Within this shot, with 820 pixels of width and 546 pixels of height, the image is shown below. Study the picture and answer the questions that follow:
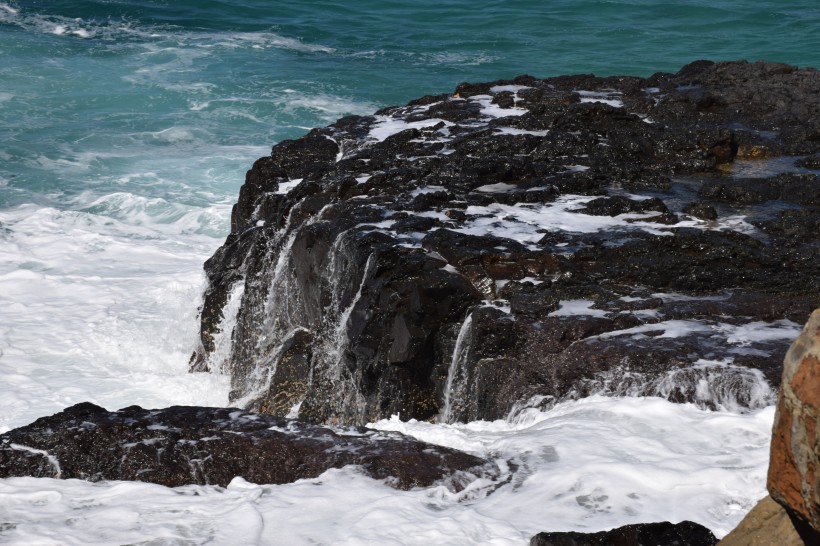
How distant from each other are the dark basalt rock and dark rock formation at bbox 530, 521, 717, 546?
112 centimetres

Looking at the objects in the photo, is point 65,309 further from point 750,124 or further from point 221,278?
point 750,124

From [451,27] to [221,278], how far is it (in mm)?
15115

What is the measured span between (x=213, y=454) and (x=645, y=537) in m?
2.17

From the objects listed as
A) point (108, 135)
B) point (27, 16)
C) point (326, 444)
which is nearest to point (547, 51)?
point (108, 135)

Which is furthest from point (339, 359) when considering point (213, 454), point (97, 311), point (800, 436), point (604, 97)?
point (800, 436)

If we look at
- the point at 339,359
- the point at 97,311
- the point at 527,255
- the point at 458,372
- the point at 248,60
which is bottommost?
the point at 97,311

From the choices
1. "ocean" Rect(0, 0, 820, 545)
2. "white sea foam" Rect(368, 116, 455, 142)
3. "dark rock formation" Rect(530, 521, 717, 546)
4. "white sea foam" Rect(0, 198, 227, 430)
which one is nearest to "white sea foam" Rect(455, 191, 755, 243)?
"ocean" Rect(0, 0, 820, 545)

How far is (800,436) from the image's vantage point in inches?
91.6

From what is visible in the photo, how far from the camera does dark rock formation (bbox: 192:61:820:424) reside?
19.5 ft

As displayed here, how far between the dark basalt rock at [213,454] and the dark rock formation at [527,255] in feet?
3.79

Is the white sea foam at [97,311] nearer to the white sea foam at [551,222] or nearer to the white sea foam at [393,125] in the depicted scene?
the white sea foam at [393,125]

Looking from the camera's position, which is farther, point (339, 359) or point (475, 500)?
point (339, 359)

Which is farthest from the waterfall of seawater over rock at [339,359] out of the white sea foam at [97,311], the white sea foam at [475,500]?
the white sea foam at [475,500]

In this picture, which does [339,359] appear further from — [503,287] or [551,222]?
[551,222]
